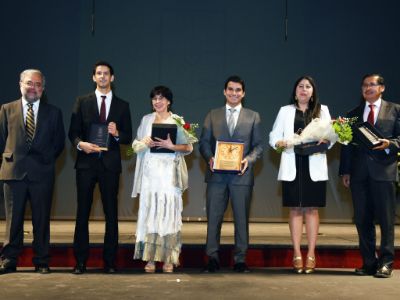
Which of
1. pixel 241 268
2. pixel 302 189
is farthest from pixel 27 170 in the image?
pixel 302 189

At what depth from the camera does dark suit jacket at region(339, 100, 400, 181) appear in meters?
4.16

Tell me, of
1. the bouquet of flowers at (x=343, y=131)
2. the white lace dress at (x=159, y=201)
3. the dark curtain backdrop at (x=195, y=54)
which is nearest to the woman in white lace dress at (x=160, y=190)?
the white lace dress at (x=159, y=201)

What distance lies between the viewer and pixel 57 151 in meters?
4.27

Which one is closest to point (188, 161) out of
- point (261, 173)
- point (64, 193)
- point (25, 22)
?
point (261, 173)

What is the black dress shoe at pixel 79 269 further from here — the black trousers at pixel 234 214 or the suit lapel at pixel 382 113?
the suit lapel at pixel 382 113

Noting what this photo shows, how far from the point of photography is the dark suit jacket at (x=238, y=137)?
14.1 feet

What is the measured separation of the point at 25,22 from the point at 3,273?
13.8 ft

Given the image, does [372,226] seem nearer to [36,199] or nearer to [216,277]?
[216,277]

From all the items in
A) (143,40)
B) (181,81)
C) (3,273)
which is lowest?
(3,273)

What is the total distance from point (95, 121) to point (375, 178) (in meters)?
2.01

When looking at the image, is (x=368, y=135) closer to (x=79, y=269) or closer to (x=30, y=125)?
(x=79, y=269)

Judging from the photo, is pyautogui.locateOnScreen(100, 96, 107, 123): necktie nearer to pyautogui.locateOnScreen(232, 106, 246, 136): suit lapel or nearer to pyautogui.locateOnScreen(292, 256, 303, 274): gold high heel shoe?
pyautogui.locateOnScreen(232, 106, 246, 136): suit lapel

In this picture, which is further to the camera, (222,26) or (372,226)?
(222,26)

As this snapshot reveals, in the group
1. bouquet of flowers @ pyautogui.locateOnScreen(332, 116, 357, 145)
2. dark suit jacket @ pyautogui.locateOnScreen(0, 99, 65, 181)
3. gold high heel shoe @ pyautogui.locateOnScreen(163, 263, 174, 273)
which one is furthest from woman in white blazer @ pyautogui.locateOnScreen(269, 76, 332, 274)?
dark suit jacket @ pyautogui.locateOnScreen(0, 99, 65, 181)
